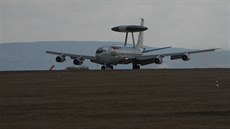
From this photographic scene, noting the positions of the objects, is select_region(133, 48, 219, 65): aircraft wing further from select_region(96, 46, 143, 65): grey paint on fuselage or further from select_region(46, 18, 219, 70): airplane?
select_region(96, 46, 143, 65): grey paint on fuselage

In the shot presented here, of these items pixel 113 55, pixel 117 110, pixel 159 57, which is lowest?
pixel 117 110

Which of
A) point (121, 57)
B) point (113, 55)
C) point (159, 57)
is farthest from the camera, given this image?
point (121, 57)

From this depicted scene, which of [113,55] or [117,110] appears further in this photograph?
[113,55]

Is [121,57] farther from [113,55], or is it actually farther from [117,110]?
[117,110]

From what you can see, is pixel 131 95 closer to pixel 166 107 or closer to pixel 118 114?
pixel 166 107

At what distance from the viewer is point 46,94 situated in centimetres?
3578

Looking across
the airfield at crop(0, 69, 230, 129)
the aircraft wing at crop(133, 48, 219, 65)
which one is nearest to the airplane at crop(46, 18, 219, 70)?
the aircraft wing at crop(133, 48, 219, 65)

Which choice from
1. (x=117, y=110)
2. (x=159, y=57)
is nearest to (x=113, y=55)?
(x=159, y=57)

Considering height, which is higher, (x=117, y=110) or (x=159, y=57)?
(x=159, y=57)

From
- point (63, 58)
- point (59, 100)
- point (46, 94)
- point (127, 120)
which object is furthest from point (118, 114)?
point (63, 58)

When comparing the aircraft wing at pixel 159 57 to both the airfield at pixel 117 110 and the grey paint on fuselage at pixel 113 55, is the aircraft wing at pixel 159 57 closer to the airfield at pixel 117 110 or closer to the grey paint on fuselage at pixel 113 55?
the grey paint on fuselage at pixel 113 55

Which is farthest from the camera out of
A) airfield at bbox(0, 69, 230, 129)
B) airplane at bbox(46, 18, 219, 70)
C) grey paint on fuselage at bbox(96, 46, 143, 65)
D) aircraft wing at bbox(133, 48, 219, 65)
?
grey paint on fuselage at bbox(96, 46, 143, 65)

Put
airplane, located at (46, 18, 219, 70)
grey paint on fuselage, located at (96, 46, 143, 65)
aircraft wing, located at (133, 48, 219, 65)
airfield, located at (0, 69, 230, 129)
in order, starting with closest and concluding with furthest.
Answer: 1. airfield, located at (0, 69, 230, 129)
2. aircraft wing, located at (133, 48, 219, 65)
3. airplane, located at (46, 18, 219, 70)
4. grey paint on fuselage, located at (96, 46, 143, 65)

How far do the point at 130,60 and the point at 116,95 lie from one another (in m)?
73.8
